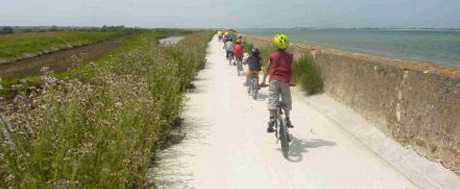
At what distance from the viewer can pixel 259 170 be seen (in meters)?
6.42

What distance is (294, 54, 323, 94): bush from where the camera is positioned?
40.4ft

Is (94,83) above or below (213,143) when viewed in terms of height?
above

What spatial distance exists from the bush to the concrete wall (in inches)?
91.6

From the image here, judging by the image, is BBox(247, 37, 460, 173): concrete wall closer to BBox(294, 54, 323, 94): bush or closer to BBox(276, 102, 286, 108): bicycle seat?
BBox(276, 102, 286, 108): bicycle seat

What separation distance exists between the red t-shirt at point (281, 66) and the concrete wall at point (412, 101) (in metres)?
1.84

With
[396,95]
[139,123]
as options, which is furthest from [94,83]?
[396,95]

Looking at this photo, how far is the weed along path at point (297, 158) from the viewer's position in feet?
19.5

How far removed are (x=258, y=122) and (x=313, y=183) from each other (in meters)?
3.79

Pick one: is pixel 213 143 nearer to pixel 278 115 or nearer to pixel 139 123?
pixel 278 115

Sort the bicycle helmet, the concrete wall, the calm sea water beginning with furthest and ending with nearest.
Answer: the calm sea water, the bicycle helmet, the concrete wall

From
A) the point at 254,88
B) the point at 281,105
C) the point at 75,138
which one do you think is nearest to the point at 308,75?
the point at 254,88

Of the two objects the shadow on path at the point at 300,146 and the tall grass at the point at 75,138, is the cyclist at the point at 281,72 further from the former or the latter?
the tall grass at the point at 75,138

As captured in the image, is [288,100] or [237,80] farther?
[237,80]

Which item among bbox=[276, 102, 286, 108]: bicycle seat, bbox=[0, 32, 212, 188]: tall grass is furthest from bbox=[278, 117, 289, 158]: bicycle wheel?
bbox=[0, 32, 212, 188]: tall grass
